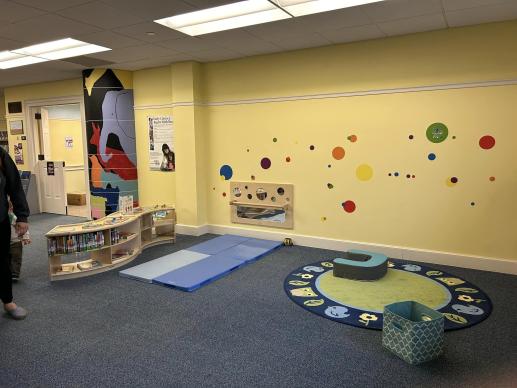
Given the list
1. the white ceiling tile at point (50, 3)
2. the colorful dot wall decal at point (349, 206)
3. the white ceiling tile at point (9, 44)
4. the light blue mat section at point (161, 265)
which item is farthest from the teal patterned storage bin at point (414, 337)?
the white ceiling tile at point (9, 44)

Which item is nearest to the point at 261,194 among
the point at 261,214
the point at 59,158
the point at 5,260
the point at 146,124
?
the point at 261,214

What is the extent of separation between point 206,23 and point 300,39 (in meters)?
1.15

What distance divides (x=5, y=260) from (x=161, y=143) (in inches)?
135

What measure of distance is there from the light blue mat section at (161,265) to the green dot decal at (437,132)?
120 inches

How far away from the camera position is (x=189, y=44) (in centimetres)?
466

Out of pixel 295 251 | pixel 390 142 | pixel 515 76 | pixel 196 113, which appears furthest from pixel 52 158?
pixel 515 76

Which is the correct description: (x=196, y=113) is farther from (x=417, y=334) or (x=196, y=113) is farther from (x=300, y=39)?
(x=417, y=334)

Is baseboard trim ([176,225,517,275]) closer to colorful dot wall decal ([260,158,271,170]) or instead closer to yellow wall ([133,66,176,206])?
yellow wall ([133,66,176,206])

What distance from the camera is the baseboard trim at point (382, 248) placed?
4172 millimetres

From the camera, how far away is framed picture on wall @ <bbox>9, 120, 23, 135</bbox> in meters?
8.00

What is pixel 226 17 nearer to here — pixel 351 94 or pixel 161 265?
pixel 351 94

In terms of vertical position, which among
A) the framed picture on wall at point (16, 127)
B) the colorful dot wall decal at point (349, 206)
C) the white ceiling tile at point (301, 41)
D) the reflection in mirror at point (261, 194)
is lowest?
the colorful dot wall decal at point (349, 206)

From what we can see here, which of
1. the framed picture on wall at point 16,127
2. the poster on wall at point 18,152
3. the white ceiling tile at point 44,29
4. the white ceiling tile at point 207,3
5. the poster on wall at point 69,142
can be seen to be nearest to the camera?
the white ceiling tile at point 207,3

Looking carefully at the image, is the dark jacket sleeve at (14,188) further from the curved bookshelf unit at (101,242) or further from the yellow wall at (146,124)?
the yellow wall at (146,124)
